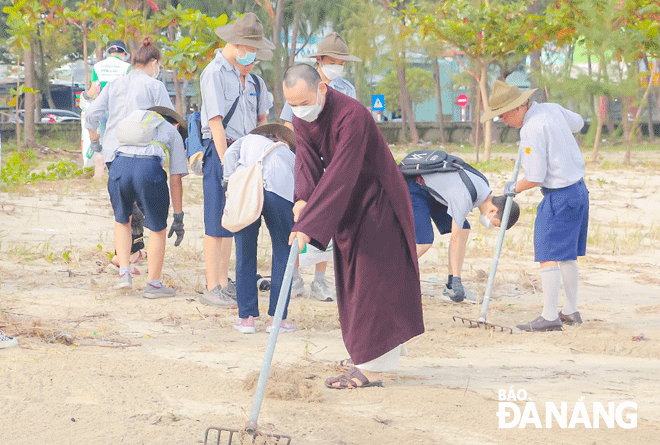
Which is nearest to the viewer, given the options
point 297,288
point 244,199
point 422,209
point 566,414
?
point 566,414

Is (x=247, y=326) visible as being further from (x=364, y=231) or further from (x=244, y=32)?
(x=244, y=32)

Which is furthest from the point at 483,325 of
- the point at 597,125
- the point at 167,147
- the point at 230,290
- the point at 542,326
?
the point at 597,125

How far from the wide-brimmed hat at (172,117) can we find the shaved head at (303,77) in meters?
2.39

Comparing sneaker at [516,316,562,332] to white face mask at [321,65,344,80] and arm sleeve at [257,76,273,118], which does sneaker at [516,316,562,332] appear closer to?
white face mask at [321,65,344,80]

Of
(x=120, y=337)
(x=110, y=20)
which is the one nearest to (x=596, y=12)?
(x=110, y=20)

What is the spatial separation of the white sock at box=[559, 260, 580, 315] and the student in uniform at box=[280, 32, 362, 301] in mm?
1657

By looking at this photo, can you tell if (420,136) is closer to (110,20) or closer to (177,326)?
(110,20)

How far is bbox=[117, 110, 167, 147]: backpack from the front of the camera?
19.6 ft

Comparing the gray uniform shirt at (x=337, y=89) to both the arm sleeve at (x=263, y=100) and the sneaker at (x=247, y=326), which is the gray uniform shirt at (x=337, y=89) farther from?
the sneaker at (x=247, y=326)

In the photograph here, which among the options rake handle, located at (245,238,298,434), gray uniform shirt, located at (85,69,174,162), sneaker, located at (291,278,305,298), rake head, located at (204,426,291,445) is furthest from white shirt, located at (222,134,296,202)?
rake head, located at (204,426,291,445)

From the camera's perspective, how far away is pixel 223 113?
232 inches

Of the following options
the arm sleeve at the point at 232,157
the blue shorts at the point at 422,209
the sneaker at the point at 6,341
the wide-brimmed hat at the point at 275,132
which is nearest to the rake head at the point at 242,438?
the sneaker at the point at 6,341

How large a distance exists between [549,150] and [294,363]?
2.04 metres

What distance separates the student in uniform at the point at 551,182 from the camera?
214 inches
